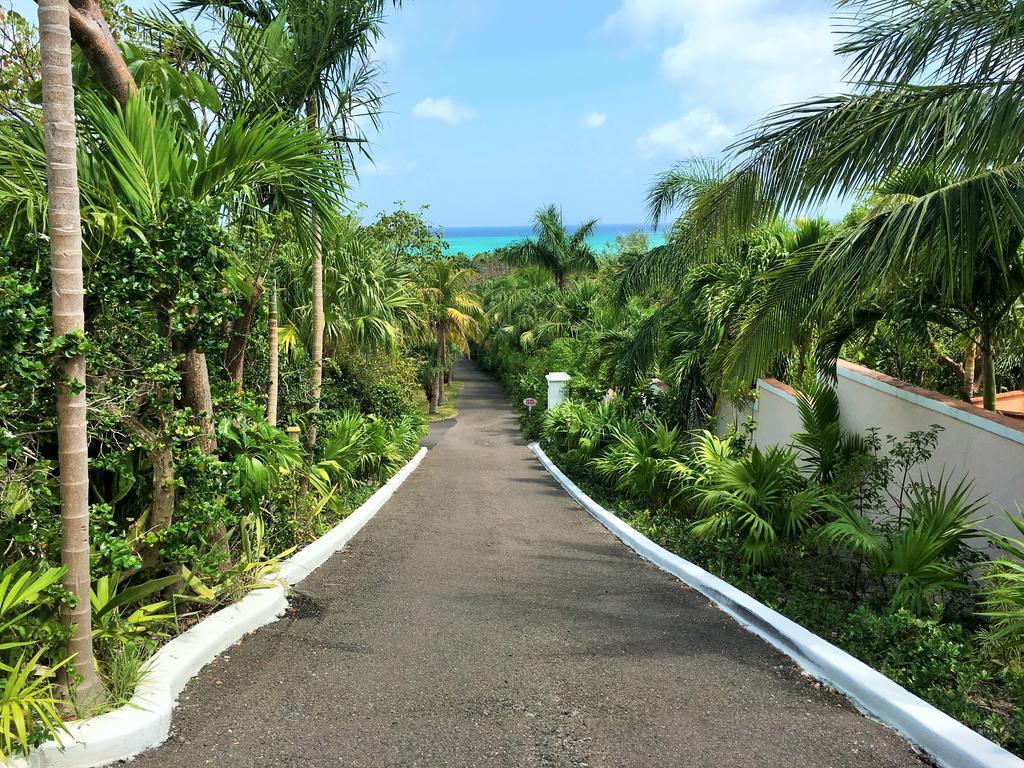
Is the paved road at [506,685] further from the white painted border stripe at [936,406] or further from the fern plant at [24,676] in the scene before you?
the white painted border stripe at [936,406]

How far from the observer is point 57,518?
3.60m

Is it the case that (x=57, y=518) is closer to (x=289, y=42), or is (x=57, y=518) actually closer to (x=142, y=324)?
(x=142, y=324)

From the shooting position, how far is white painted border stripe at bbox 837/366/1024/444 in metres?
5.35

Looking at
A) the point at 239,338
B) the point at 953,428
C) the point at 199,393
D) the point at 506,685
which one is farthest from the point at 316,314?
the point at 953,428

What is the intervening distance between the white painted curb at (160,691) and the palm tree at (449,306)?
2587cm

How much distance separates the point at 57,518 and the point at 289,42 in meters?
5.20

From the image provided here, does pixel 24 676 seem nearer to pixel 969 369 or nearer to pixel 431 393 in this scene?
pixel 969 369

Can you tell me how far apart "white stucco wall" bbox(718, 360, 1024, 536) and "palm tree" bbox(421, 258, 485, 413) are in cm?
2420

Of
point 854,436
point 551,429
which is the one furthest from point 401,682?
point 551,429

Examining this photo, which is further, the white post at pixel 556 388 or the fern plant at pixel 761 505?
the white post at pixel 556 388

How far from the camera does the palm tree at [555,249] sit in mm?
31219

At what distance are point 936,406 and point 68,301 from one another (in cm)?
626

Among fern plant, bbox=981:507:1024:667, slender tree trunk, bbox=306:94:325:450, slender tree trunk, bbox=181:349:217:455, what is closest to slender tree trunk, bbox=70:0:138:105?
slender tree trunk, bbox=181:349:217:455

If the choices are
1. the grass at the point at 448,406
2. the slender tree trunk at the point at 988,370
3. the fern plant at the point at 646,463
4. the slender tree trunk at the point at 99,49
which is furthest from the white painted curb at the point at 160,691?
the grass at the point at 448,406
